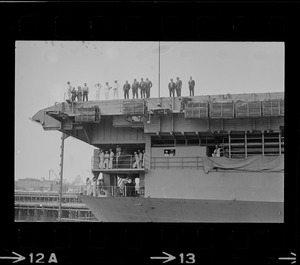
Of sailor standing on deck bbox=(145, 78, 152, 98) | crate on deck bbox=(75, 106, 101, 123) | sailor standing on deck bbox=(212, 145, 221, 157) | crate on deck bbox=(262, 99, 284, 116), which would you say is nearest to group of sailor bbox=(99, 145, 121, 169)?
crate on deck bbox=(75, 106, 101, 123)

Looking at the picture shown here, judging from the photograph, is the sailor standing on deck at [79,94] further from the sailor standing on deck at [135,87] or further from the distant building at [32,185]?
the distant building at [32,185]

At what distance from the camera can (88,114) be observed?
10.0 metres

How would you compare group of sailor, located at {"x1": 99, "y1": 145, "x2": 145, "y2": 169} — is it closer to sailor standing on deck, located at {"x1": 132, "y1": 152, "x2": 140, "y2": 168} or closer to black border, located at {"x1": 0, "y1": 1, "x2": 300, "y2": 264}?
sailor standing on deck, located at {"x1": 132, "y1": 152, "x2": 140, "y2": 168}

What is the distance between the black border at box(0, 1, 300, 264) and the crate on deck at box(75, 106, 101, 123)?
19.2 feet

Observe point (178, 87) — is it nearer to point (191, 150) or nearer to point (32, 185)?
point (191, 150)

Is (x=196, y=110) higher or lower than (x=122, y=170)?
higher

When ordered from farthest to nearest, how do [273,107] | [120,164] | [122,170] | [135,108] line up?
1. [120,164]
2. [122,170]
3. [135,108]
4. [273,107]

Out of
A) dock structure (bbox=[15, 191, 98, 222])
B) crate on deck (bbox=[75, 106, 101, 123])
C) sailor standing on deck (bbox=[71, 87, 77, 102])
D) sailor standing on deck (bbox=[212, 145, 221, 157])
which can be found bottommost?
dock structure (bbox=[15, 191, 98, 222])

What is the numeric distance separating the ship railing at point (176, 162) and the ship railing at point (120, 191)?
73cm

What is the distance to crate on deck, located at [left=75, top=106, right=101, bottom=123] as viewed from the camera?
10.0 meters
